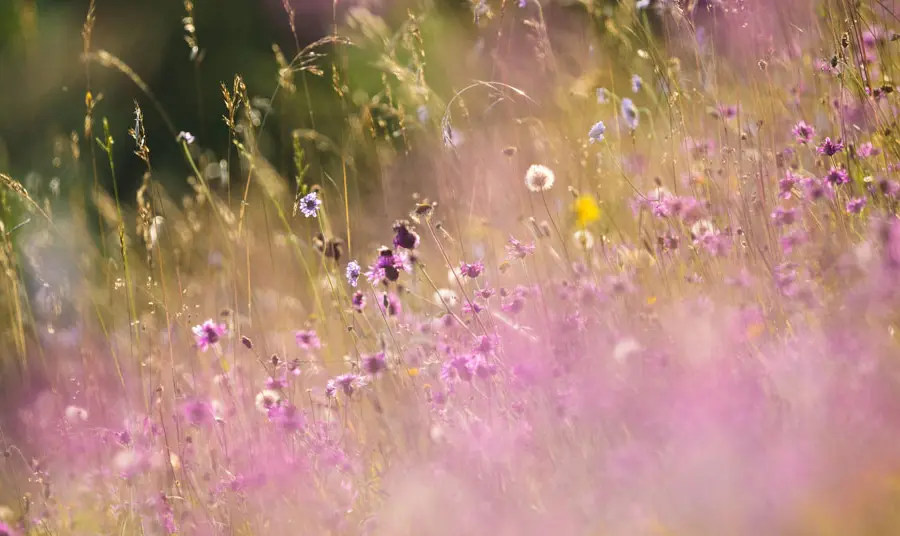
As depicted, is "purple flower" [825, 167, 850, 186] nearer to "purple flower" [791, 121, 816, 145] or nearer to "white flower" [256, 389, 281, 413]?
"purple flower" [791, 121, 816, 145]

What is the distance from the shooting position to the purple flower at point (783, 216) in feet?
5.63

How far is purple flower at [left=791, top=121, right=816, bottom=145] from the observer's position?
193 cm

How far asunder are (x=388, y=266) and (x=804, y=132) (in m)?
0.96

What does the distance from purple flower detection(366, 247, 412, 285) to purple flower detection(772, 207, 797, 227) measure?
0.75 meters

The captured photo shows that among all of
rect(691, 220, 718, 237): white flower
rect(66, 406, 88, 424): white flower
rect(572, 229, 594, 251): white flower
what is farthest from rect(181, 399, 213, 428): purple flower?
rect(691, 220, 718, 237): white flower

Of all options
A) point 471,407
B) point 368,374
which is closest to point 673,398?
point 471,407

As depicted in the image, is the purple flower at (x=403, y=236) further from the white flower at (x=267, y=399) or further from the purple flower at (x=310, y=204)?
the white flower at (x=267, y=399)

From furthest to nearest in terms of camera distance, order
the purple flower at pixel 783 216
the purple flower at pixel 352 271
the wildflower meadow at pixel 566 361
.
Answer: the purple flower at pixel 352 271
the purple flower at pixel 783 216
the wildflower meadow at pixel 566 361

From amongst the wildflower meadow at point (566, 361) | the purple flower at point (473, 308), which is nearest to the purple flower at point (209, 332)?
the wildflower meadow at point (566, 361)

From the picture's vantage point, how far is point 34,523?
1955 millimetres

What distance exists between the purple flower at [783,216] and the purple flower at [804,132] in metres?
0.26

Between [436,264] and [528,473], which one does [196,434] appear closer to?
[528,473]

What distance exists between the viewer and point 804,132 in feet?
6.37

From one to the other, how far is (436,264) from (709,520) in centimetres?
222
